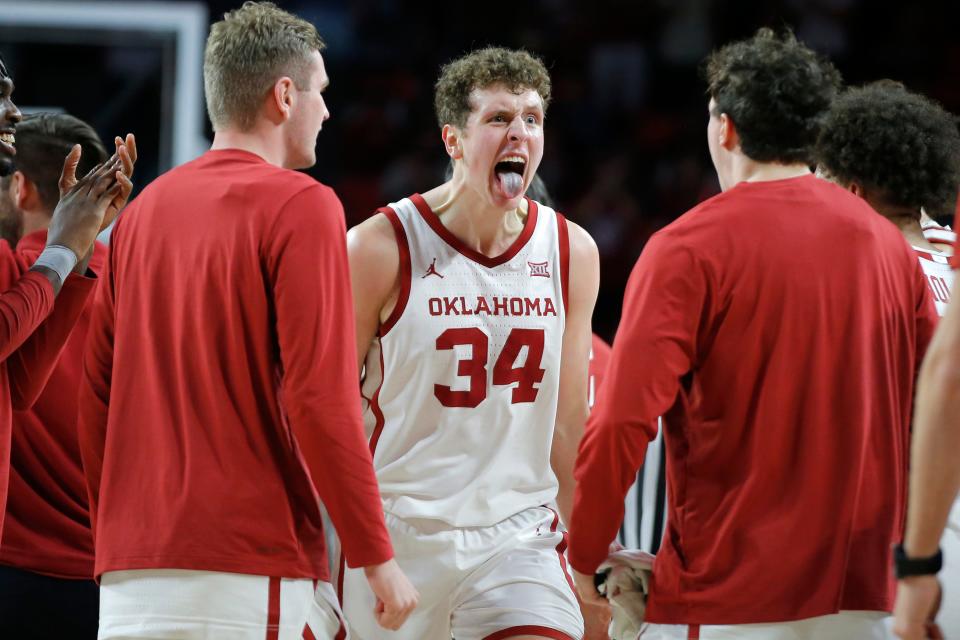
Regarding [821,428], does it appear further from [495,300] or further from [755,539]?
[495,300]

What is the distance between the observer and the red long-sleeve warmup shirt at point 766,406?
2674 mm

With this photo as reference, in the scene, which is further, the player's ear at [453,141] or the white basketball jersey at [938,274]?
the player's ear at [453,141]

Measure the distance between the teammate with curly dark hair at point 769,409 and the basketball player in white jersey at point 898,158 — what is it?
1.74ft

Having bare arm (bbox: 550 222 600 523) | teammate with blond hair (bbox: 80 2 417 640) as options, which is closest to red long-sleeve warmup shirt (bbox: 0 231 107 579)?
teammate with blond hair (bbox: 80 2 417 640)

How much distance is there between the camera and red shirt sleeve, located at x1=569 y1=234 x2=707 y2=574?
2.72 metres

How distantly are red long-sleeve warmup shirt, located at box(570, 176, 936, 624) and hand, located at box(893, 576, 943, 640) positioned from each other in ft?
1.55

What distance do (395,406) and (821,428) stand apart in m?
1.42

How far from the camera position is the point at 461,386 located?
366cm

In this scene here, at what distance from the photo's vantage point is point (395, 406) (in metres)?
3.68

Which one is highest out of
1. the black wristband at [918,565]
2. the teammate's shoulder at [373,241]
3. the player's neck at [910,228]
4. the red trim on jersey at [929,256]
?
the player's neck at [910,228]

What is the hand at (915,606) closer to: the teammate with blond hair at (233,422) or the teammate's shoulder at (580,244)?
the teammate with blond hair at (233,422)

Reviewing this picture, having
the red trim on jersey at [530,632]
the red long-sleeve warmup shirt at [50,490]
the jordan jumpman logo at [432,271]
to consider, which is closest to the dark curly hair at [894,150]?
the jordan jumpman logo at [432,271]

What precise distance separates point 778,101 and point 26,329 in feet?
6.19

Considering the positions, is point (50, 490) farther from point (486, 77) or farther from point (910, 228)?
point (910, 228)
